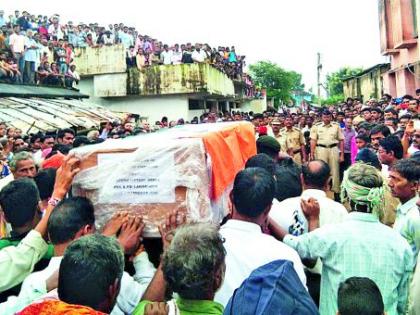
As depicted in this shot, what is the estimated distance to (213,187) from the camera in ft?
8.87

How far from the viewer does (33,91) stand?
47.9ft

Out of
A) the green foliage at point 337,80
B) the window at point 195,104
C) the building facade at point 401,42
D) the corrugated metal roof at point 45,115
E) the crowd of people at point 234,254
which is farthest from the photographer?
the green foliage at point 337,80

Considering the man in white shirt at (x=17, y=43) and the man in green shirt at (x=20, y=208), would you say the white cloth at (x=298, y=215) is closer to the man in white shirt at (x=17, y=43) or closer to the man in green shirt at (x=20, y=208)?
the man in green shirt at (x=20, y=208)

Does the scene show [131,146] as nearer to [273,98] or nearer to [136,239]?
[136,239]

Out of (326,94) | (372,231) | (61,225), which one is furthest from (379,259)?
(326,94)

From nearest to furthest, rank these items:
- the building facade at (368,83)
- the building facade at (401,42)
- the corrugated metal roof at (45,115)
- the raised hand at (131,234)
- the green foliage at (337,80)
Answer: the raised hand at (131,234), the corrugated metal roof at (45,115), the building facade at (401,42), the building facade at (368,83), the green foliage at (337,80)

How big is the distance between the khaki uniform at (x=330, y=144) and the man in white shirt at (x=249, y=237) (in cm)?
639

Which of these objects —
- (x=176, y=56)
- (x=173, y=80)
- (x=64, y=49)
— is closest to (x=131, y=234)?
(x=64, y=49)

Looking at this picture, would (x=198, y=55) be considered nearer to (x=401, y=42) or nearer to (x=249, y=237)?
(x=401, y=42)

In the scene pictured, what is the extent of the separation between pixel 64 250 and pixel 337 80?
53.8 m

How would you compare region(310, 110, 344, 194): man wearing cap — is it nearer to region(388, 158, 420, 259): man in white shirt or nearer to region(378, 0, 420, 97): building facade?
region(388, 158, 420, 259): man in white shirt

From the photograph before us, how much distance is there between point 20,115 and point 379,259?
10748 millimetres

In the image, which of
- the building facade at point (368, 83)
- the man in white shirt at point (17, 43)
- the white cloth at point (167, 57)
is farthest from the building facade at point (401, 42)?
the man in white shirt at point (17, 43)

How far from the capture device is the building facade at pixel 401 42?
16062 millimetres
